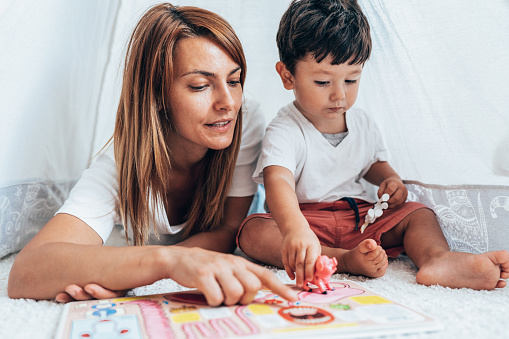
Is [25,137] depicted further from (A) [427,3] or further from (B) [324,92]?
(A) [427,3]

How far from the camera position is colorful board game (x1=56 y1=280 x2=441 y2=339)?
58 cm

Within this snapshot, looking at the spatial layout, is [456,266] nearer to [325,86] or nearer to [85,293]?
[325,86]

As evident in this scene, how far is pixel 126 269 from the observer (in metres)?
0.73

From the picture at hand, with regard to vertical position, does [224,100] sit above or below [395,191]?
above

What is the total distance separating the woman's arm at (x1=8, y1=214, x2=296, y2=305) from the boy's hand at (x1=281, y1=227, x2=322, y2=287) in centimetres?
9

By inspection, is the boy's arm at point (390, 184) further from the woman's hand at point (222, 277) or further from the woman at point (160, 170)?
the woman's hand at point (222, 277)

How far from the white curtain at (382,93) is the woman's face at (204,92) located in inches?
10.1

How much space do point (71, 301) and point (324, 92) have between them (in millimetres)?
666

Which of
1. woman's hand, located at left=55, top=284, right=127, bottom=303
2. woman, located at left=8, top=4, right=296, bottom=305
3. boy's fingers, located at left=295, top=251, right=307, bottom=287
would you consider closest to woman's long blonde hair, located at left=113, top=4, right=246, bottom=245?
woman, located at left=8, top=4, right=296, bottom=305

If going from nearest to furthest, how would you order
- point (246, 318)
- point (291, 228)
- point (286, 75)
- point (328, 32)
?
point (246, 318), point (291, 228), point (328, 32), point (286, 75)

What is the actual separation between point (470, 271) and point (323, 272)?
0.27 m

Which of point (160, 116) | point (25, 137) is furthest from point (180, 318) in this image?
point (25, 137)

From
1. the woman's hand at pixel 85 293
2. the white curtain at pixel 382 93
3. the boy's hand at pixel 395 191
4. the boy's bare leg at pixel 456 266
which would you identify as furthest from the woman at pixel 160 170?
the boy's bare leg at pixel 456 266

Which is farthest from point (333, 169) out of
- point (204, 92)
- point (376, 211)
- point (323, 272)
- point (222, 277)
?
point (222, 277)
